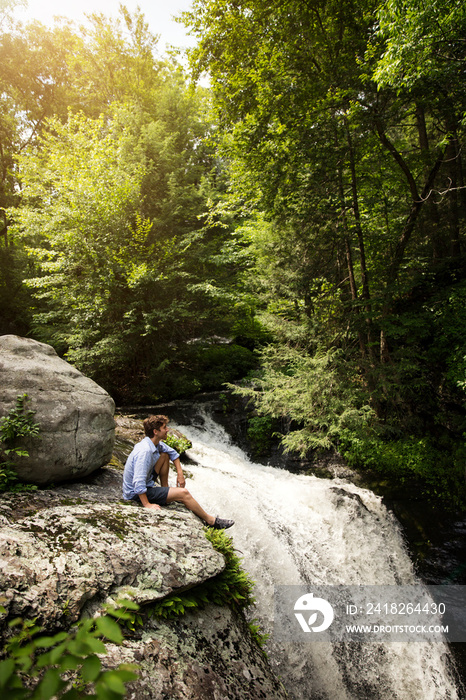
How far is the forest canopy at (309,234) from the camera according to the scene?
7473 mm

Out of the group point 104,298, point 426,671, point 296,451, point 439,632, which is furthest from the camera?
point 104,298

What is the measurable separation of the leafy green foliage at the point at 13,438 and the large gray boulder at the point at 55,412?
0.09 m

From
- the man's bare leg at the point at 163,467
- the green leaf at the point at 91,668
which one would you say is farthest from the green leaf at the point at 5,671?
the man's bare leg at the point at 163,467

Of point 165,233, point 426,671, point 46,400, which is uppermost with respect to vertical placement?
point 165,233

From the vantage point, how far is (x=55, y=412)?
4746mm

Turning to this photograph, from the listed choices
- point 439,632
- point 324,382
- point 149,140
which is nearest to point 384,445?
point 324,382

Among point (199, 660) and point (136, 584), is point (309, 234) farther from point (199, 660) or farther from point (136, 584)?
point (199, 660)

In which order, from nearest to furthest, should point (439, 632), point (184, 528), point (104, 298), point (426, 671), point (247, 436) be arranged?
point (184, 528) → point (426, 671) → point (439, 632) → point (247, 436) → point (104, 298)

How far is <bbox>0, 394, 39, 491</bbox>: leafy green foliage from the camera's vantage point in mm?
4121

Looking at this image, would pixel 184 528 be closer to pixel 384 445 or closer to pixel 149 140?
pixel 384 445

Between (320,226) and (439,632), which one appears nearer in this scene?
(439,632)

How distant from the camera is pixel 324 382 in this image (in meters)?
8.38

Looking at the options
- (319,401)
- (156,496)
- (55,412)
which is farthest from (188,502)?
(319,401)

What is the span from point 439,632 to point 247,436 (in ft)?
21.6
